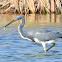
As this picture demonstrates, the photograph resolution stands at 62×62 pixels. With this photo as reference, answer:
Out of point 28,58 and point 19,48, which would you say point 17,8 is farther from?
point 28,58

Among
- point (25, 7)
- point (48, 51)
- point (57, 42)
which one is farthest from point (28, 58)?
point (25, 7)

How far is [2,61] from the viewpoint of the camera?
7.21 m

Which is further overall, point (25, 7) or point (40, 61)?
point (25, 7)

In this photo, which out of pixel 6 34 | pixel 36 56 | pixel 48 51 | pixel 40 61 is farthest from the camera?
pixel 6 34

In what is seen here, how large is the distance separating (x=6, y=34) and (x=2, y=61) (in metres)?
4.72

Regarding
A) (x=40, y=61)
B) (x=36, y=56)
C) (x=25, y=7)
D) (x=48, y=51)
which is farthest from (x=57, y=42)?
(x=25, y=7)

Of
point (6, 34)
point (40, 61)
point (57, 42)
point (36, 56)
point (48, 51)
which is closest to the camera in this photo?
point (40, 61)

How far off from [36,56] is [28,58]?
1.15ft

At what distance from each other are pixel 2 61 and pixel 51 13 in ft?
42.5

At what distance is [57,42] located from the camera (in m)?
9.90

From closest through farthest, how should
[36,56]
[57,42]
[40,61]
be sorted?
[40,61]
[36,56]
[57,42]

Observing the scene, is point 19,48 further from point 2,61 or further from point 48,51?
point 2,61

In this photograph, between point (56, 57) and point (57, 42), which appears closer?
point (56, 57)

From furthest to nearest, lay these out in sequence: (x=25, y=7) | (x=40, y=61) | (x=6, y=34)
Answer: (x=25, y=7), (x=6, y=34), (x=40, y=61)
